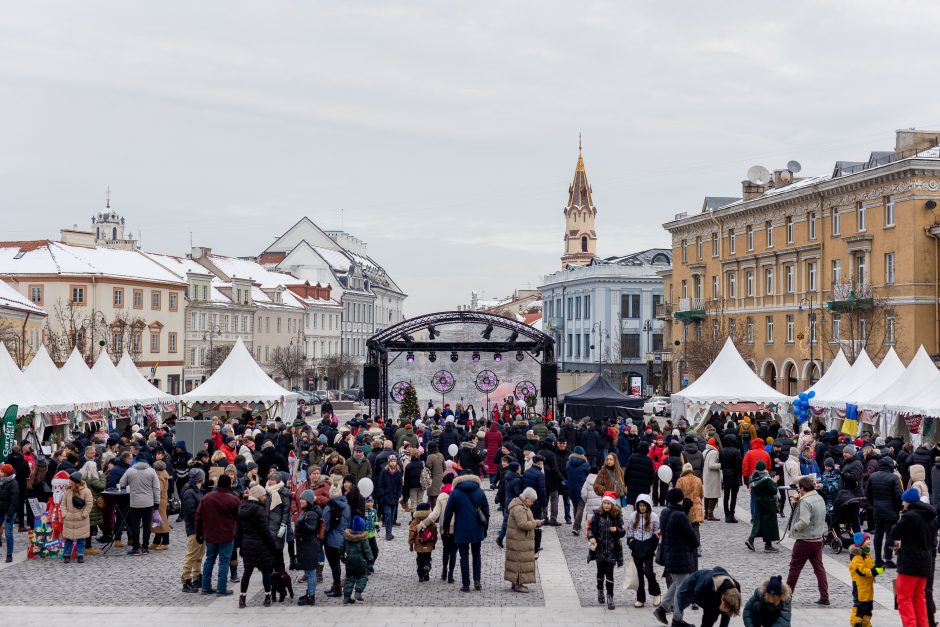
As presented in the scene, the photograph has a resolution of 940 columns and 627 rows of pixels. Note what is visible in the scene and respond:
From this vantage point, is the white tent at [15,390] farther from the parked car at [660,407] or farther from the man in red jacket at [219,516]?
the parked car at [660,407]

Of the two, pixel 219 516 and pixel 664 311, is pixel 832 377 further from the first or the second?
pixel 664 311

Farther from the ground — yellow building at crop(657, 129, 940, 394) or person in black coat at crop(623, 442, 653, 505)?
yellow building at crop(657, 129, 940, 394)

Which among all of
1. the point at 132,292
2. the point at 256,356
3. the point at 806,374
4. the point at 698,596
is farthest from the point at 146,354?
the point at 698,596

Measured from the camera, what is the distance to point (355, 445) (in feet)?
66.1

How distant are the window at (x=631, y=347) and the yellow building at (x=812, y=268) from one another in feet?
48.1

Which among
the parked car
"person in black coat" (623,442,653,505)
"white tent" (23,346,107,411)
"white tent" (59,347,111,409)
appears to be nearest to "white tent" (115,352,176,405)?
"white tent" (59,347,111,409)

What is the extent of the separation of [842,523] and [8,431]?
16475 millimetres

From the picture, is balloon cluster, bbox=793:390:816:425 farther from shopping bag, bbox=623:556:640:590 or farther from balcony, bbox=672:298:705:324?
balcony, bbox=672:298:705:324

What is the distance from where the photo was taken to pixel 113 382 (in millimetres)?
30859

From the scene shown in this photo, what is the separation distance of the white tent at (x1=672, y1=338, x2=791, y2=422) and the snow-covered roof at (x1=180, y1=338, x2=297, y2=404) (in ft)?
39.4

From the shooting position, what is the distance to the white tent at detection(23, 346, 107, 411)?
1046 inches

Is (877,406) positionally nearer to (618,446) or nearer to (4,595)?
(618,446)

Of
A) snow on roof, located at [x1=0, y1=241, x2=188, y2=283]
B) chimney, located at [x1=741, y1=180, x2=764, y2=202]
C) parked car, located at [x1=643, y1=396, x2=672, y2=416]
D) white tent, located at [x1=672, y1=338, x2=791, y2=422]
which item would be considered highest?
chimney, located at [x1=741, y1=180, x2=764, y2=202]

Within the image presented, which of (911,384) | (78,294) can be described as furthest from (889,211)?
(78,294)
